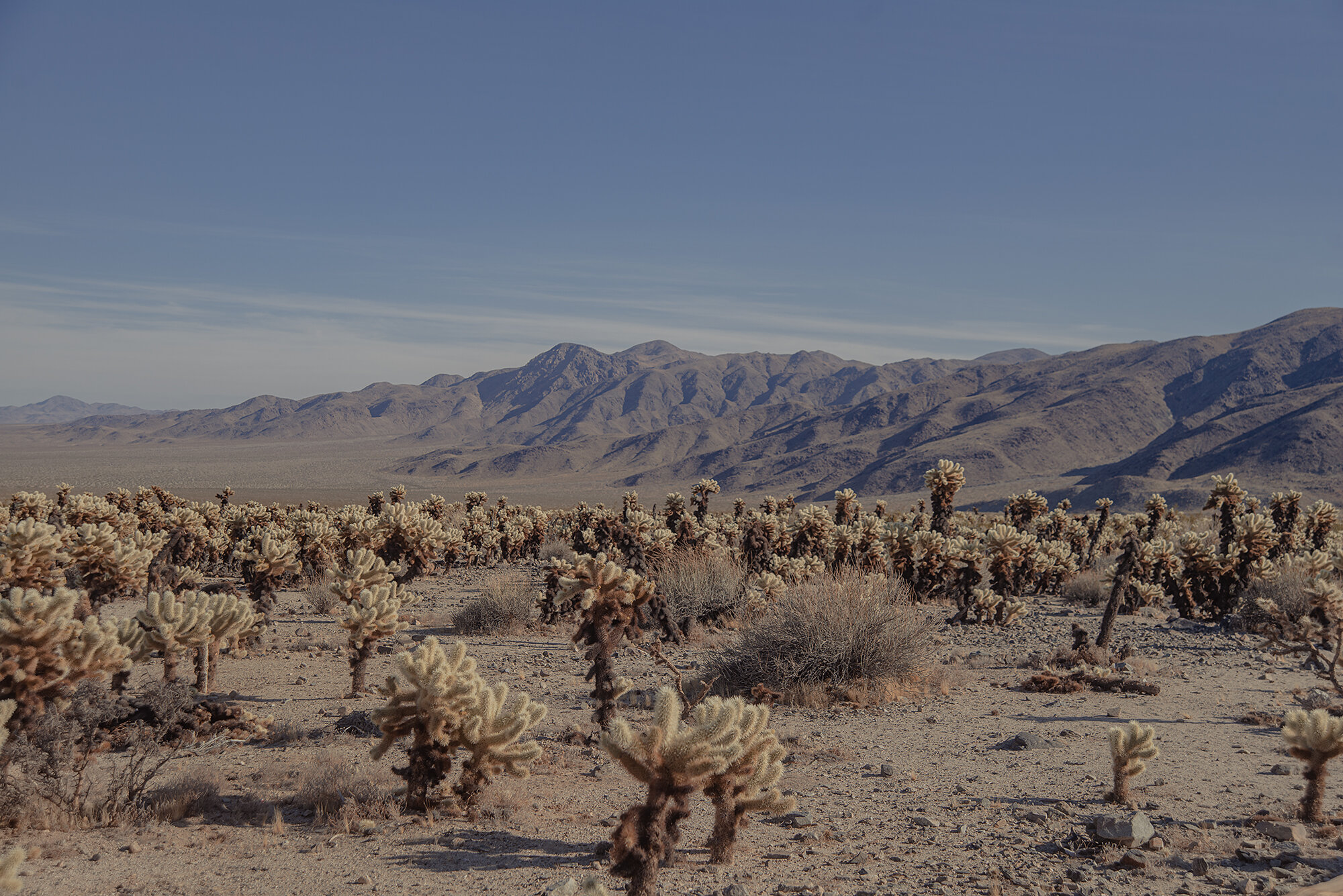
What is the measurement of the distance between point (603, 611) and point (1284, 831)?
5445mm

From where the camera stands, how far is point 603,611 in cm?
818

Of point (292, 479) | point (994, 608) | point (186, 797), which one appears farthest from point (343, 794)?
point (292, 479)

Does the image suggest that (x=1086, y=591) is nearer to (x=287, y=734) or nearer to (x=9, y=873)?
(x=287, y=734)

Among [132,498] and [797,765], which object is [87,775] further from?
[132,498]

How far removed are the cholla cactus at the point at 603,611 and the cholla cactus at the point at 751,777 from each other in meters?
3.08

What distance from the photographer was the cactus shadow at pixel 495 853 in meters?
5.25

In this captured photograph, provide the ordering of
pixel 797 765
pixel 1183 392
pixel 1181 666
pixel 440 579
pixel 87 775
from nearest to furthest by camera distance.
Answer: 1. pixel 87 775
2. pixel 797 765
3. pixel 1181 666
4. pixel 440 579
5. pixel 1183 392

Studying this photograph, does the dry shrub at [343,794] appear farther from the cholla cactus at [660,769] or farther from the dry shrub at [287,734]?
the cholla cactus at [660,769]

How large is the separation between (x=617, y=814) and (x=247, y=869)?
8.05 ft

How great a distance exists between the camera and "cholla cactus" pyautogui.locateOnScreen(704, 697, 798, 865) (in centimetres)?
476

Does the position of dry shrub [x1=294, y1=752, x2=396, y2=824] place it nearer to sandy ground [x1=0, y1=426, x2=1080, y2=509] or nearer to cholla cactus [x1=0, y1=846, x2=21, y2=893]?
cholla cactus [x1=0, y1=846, x2=21, y2=893]

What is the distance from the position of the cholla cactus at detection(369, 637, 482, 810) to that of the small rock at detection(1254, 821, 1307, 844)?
5.29 metres

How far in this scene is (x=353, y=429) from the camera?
648 feet

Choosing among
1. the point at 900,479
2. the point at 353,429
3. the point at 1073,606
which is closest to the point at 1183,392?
the point at 900,479
